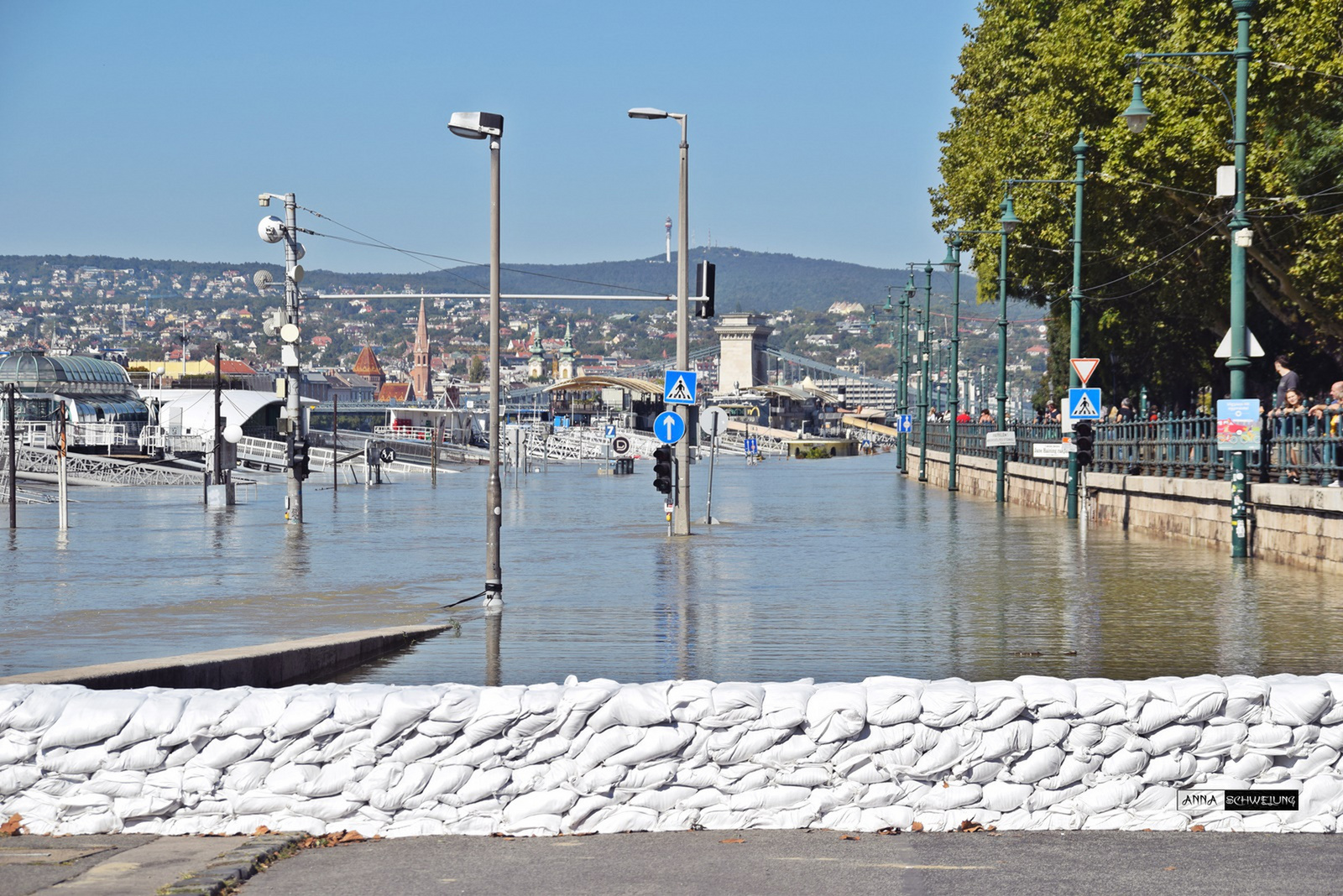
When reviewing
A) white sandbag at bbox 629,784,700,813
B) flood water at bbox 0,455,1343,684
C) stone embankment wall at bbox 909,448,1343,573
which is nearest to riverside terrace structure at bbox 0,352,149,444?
flood water at bbox 0,455,1343,684

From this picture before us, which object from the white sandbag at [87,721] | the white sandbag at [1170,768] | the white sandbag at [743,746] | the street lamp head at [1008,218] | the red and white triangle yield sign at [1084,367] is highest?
the street lamp head at [1008,218]

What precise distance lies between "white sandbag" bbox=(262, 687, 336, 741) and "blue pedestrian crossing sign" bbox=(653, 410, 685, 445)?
843 inches

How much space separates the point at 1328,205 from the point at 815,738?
2883 cm

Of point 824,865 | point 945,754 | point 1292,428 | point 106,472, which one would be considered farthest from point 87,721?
point 106,472

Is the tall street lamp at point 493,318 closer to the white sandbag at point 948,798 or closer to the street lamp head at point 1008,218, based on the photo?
the white sandbag at point 948,798

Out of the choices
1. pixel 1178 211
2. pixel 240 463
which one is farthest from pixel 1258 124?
pixel 240 463

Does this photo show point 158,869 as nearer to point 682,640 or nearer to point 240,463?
point 682,640

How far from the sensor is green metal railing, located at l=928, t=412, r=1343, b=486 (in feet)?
72.2

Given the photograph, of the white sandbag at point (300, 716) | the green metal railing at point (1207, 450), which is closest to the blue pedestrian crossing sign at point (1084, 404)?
the green metal railing at point (1207, 450)

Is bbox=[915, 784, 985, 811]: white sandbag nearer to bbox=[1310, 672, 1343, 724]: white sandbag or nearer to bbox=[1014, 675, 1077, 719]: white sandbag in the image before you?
bbox=[1014, 675, 1077, 719]: white sandbag

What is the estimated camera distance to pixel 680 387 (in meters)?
29.2

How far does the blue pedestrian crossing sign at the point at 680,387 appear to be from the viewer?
28.8 meters

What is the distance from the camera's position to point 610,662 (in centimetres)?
1357

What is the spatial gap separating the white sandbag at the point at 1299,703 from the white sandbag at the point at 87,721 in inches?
204
